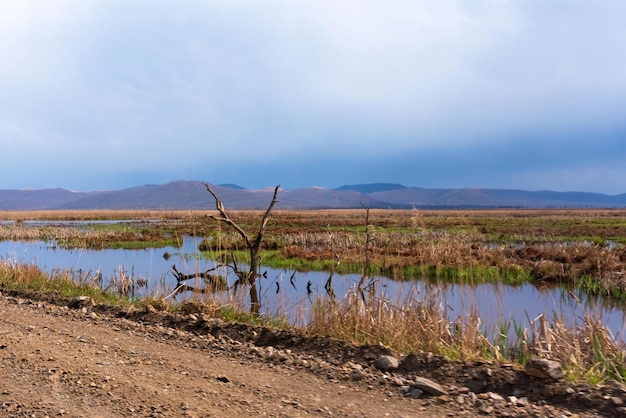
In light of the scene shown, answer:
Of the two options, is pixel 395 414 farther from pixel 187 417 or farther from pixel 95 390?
pixel 95 390

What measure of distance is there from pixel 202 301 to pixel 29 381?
13.9 feet

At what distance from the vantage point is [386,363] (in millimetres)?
5637

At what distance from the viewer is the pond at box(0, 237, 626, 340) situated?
1035 centimetres

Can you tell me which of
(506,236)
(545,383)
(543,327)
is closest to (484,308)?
(543,327)

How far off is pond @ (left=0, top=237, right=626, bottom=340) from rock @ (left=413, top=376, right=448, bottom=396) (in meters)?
3.21

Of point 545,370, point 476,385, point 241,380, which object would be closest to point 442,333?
point 476,385

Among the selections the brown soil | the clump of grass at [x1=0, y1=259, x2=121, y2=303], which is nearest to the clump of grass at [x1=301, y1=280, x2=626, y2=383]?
the brown soil

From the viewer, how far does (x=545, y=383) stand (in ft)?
15.7

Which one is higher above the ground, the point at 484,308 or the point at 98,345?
the point at 98,345

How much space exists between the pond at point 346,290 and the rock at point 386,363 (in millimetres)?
2647

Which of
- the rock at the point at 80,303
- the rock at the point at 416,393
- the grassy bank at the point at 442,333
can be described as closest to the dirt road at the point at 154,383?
the rock at the point at 416,393

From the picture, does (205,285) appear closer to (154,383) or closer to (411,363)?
(154,383)

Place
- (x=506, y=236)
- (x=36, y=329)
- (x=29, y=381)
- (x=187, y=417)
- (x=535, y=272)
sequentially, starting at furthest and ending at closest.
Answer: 1. (x=506, y=236)
2. (x=535, y=272)
3. (x=36, y=329)
4. (x=29, y=381)
5. (x=187, y=417)

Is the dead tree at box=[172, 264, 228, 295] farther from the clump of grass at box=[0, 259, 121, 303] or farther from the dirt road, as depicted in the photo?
the dirt road
